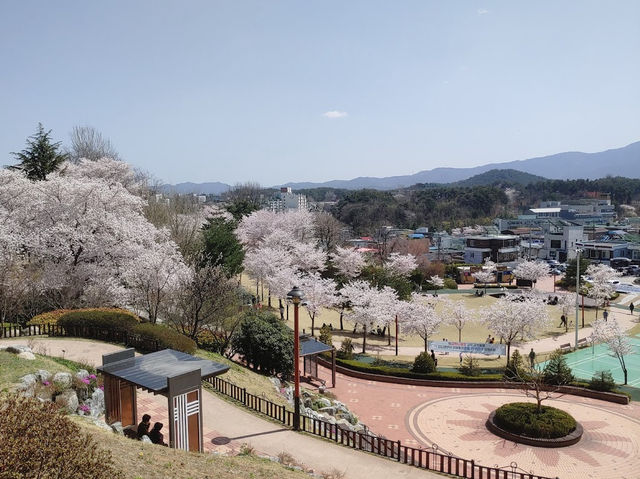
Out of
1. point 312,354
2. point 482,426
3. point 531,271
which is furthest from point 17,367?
point 531,271

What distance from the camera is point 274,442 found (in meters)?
13.5

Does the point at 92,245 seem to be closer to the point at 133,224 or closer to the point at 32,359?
the point at 133,224

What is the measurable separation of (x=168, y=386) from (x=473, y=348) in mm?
25095

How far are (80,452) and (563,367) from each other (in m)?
24.9

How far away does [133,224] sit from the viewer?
28.6 metres

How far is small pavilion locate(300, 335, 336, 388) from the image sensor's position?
77.4 ft

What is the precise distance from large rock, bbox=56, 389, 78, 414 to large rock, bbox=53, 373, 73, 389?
0.67 feet

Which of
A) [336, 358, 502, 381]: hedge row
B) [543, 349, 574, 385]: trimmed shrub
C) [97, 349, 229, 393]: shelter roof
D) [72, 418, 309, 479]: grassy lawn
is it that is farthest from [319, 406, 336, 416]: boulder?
[543, 349, 574, 385]: trimmed shrub

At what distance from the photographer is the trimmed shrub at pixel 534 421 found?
18.4 m

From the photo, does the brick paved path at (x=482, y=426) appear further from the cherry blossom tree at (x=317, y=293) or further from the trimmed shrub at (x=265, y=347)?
the cherry blossom tree at (x=317, y=293)

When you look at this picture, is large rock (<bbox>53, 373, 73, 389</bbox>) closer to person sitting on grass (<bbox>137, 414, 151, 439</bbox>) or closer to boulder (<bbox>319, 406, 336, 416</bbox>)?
person sitting on grass (<bbox>137, 414, 151, 439</bbox>)

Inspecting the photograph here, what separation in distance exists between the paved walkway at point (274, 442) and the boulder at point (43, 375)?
9.13ft

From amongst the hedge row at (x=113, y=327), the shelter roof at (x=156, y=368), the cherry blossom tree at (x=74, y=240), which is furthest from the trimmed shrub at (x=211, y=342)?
the shelter roof at (x=156, y=368)

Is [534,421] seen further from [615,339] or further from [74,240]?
[74,240]
